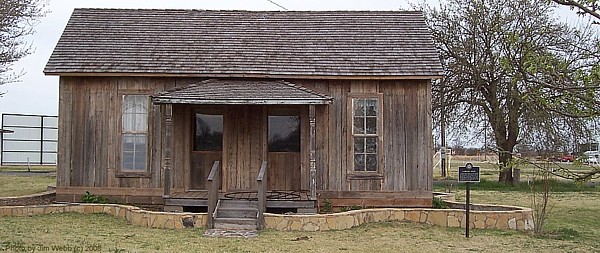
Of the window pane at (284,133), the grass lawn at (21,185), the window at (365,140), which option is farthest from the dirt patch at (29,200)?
the window at (365,140)

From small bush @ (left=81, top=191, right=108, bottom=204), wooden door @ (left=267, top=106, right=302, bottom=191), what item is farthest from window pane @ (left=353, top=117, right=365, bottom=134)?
small bush @ (left=81, top=191, right=108, bottom=204)

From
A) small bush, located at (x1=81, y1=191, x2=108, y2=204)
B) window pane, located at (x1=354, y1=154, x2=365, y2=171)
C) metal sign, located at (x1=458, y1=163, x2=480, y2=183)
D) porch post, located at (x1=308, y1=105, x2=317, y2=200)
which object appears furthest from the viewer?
window pane, located at (x1=354, y1=154, x2=365, y2=171)

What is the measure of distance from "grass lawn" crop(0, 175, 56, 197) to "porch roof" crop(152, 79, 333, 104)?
7.15m

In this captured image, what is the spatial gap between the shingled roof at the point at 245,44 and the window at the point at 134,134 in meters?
0.76

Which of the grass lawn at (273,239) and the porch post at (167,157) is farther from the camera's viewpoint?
the porch post at (167,157)

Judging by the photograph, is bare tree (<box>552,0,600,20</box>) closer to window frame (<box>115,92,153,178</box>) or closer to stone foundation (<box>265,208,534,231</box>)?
stone foundation (<box>265,208,534,231</box>)

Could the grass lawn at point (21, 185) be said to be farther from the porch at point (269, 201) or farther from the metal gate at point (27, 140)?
the metal gate at point (27, 140)

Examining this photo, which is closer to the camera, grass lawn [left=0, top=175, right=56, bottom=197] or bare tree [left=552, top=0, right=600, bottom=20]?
bare tree [left=552, top=0, right=600, bottom=20]

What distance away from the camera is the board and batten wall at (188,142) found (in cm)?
1636

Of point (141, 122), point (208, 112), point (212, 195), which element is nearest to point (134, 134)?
point (141, 122)

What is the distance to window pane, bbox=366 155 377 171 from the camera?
1641cm

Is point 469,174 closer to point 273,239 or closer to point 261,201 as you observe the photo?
point 273,239

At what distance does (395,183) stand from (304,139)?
229cm

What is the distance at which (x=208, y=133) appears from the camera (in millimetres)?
16703
